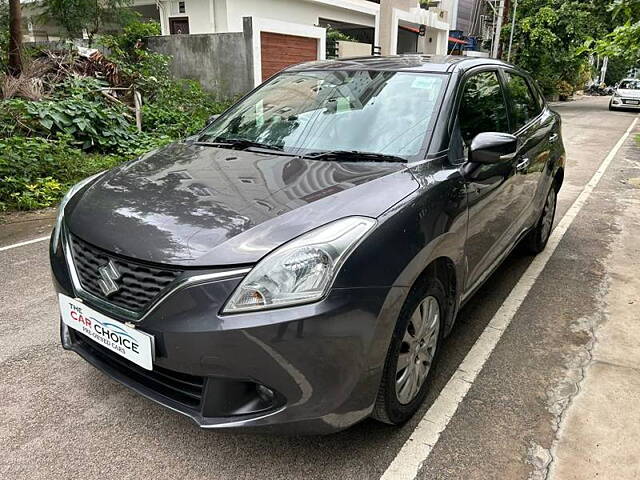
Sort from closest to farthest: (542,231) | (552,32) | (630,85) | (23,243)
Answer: (542,231), (23,243), (552,32), (630,85)

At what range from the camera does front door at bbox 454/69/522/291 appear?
285 cm

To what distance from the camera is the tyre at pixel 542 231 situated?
464 centimetres

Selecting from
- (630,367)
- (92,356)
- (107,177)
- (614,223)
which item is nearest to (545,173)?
(630,367)

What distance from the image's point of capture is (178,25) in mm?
14984

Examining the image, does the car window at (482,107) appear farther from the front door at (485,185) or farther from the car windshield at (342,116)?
the car windshield at (342,116)

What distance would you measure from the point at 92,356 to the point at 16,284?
2087mm

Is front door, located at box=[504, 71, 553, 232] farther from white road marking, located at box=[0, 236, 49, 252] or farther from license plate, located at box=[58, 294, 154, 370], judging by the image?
white road marking, located at box=[0, 236, 49, 252]

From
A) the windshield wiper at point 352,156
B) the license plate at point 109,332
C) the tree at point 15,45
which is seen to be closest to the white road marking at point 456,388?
the license plate at point 109,332

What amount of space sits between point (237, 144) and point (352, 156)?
742 mm

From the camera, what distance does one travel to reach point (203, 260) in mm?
1897

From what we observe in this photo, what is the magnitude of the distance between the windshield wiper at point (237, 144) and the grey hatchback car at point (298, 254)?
0.06 ft

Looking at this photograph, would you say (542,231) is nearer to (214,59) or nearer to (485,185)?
(485,185)

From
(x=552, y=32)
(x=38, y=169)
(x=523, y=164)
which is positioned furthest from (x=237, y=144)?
(x=552, y=32)

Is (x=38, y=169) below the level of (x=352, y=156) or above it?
below
